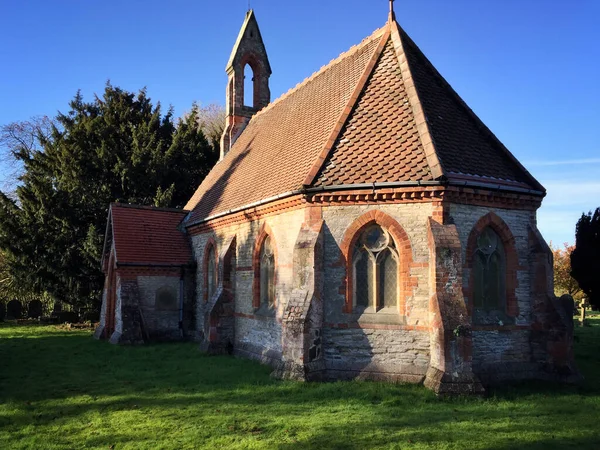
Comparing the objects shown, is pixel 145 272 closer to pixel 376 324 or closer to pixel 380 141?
pixel 376 324

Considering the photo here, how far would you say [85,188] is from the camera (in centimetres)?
2661

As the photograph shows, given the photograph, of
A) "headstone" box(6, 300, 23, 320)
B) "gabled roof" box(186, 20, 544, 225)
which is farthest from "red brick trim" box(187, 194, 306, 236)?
"headstone" box(6, 300, 23, 320)

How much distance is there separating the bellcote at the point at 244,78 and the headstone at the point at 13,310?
1676 centimetres

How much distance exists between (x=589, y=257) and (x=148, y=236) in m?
Result: 17.0

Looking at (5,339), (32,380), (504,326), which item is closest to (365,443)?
(504,326)

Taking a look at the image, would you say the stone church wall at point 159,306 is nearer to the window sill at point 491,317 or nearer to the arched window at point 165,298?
the arched window at point 165,298

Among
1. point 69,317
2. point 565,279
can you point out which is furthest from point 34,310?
point 565,279

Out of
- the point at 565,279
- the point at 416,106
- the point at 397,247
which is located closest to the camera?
the point at 397,247

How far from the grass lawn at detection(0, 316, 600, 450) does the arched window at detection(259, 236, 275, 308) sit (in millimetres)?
2135

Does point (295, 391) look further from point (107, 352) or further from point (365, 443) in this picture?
point (107, 352)

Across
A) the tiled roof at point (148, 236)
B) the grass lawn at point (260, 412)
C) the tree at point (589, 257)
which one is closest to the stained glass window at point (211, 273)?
the tiled roof at point (148, 236)

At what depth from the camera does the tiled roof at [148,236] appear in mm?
19094

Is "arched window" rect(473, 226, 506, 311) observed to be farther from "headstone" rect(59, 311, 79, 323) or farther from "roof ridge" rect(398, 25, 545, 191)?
"headstone" rect(59, 311, 79, 323)

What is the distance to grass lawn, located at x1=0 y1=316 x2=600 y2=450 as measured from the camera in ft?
23.9
